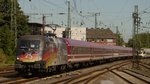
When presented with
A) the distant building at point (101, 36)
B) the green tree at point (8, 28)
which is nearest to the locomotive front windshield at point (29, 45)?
the green tree at point (8, 28)

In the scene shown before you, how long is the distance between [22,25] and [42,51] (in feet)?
161

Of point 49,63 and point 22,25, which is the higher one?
point 22,25

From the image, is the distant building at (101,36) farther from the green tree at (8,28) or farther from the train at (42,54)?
the train at (42,54)

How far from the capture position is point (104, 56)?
62.9 meters

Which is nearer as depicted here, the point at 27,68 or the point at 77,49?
the point at 27,68

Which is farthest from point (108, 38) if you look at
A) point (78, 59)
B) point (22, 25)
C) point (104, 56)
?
point (78, 59)

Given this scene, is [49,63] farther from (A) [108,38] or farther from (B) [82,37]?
(A) [108,38]

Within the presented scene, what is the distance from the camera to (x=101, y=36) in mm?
152000

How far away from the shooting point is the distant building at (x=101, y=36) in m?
145

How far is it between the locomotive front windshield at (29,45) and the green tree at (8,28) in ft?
91.1

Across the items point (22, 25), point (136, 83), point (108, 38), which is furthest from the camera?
point (108, 38)

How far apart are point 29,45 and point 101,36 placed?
124284mm

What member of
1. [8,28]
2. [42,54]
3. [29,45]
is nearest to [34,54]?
[42,54]

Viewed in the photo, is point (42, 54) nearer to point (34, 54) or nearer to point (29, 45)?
point (34, 54)
